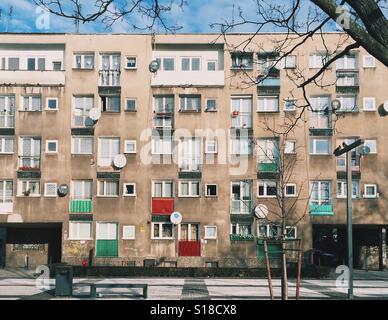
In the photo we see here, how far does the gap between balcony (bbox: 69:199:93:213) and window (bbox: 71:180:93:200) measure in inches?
12.1

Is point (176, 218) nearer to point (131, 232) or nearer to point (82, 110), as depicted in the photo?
point (131, 232)

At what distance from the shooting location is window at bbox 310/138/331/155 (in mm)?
39281

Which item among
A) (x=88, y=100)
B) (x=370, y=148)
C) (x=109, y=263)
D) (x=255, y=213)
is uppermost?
(x=88, y=100)

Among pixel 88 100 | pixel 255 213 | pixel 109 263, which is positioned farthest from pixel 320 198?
pixel 88 100

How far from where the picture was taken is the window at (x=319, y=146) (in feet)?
129

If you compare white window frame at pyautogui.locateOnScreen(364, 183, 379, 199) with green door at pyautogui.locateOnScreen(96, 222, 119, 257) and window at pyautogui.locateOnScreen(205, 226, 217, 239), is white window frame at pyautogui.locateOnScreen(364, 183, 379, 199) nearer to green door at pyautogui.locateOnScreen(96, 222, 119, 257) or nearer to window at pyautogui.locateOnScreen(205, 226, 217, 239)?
window at pyautogui.locateOnScreen(205, 226, 217, 239)

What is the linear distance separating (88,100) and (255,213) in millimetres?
A: 13901

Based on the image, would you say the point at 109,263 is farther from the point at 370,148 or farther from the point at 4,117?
the point at 370,148

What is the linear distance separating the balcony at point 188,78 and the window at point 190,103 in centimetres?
94

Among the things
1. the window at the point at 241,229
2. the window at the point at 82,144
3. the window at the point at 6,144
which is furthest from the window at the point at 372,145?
the window at the point at 6,144

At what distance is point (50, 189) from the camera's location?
39031 mm

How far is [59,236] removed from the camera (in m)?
42.6

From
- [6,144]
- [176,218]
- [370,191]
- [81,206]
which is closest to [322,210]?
[370,191]

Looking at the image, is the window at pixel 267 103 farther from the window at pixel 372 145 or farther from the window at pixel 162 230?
the window at pixel 162 230
